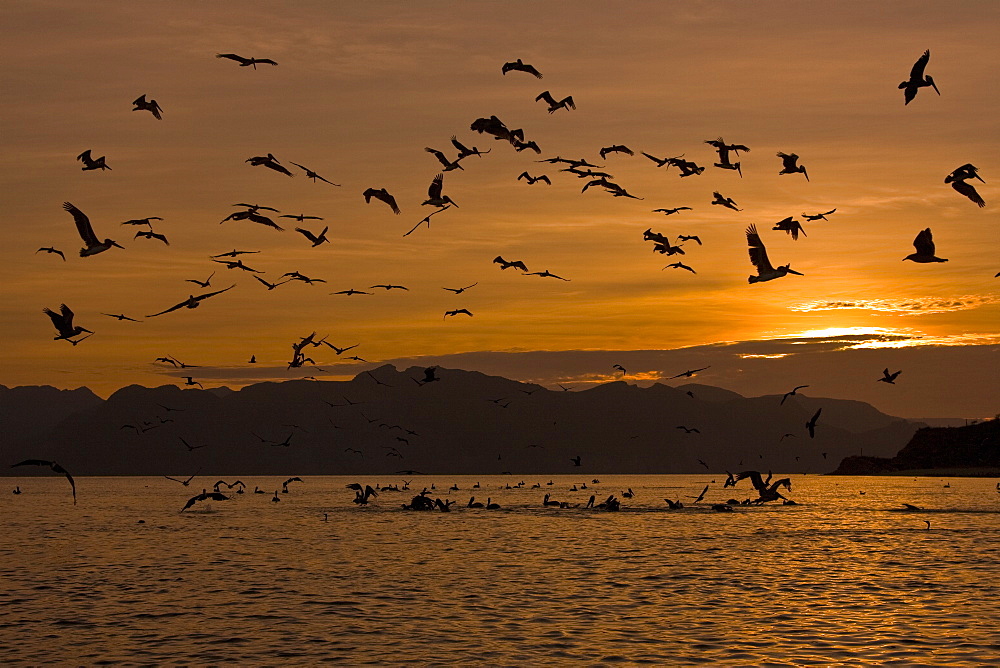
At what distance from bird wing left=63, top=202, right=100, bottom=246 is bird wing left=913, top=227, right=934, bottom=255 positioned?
993 inches

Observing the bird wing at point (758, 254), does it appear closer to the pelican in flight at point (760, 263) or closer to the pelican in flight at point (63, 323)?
the pelican in flight at point (760, 263)

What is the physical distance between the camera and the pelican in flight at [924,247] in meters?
31.9

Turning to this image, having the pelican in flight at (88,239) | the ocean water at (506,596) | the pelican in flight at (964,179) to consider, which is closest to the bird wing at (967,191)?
the pelican in flight at (964,179)

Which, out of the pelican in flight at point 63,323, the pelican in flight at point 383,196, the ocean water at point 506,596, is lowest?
the ocean water at point 506,596

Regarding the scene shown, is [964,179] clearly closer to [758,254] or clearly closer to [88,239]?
[758,254]

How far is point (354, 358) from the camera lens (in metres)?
59.4

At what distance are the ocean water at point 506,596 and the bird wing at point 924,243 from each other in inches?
477

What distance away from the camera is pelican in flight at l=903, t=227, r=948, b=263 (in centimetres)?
3194

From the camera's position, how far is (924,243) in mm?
32312

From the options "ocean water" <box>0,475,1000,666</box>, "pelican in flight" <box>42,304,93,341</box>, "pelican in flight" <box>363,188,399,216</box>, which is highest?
"pelican in flight" <box>363,188,399,216</box>

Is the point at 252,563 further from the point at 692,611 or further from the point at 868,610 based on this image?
the point at 868,610

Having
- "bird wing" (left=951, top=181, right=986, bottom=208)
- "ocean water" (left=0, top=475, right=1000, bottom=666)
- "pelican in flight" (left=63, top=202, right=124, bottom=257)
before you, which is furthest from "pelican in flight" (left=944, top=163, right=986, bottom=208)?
"pelican in flight" (left=63, top=202, right=124, bottom=257)

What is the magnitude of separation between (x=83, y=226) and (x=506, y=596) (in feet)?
79.8

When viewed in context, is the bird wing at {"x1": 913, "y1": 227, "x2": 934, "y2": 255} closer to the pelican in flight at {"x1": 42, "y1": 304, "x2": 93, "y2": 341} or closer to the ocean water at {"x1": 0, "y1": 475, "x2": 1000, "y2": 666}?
the ocean water at {"x1": 0, "y1": 475, "x2": 1000, "y2": 666}
